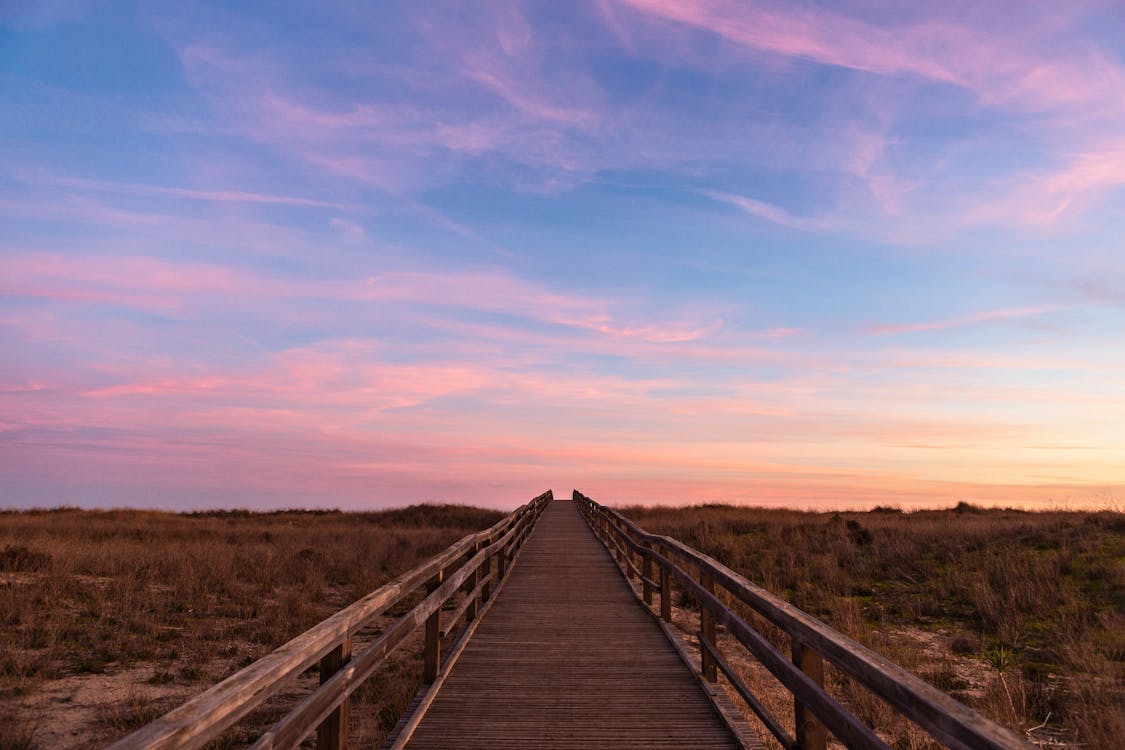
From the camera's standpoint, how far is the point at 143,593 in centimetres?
1382

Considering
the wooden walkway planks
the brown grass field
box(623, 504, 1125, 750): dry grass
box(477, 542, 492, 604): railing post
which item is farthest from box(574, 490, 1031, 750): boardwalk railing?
box(477, 542, 492, 604): railing post

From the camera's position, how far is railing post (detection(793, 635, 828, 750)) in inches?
150

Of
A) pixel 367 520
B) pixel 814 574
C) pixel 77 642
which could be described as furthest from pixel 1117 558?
pixel 367 520

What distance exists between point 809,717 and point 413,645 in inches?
339

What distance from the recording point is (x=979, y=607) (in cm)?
1304

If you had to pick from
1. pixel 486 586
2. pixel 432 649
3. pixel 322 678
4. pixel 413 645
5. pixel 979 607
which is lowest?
pixel 413 645

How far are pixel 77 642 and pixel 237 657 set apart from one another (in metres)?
2.66

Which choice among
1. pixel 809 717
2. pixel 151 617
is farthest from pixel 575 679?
pixel 151 617

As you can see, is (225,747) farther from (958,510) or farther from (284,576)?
(958,510)

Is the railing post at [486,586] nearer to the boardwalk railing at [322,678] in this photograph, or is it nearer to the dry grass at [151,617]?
the dry grass at [151,617]

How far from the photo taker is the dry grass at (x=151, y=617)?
7.65m

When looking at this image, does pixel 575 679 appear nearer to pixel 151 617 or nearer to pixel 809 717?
pixel 809 717

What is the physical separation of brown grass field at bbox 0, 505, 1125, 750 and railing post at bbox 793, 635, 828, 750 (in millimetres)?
3753

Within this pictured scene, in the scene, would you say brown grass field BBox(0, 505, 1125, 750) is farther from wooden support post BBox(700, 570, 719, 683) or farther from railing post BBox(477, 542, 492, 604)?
wooden support post BBox(700, 570, 719, 683)
